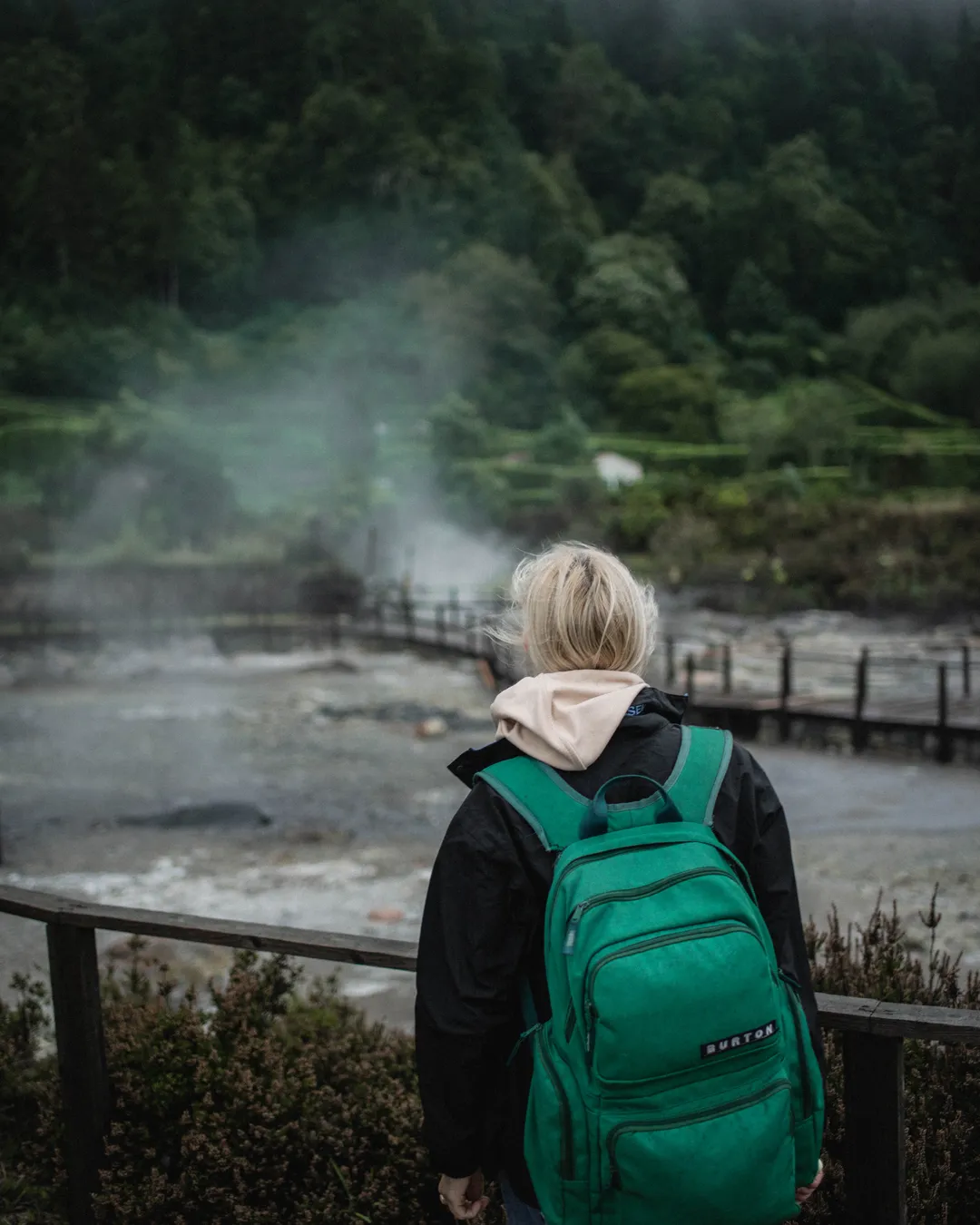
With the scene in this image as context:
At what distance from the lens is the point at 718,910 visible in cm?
119

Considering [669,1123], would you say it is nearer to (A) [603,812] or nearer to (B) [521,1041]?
(B) [521,1041]

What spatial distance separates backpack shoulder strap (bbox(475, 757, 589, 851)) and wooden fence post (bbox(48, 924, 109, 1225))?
1162 mm

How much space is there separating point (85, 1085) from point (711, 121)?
6243cm

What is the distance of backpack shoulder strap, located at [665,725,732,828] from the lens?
50.3 inches

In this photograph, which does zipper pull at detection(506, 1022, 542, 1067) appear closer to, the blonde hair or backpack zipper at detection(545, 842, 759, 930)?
backpack zipper at detection(545, 842, 759, 930)

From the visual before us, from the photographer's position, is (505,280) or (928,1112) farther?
(505,280)

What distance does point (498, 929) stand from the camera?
1249 mm

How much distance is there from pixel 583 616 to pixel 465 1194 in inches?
27.8

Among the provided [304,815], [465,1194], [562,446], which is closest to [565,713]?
[465,1194]

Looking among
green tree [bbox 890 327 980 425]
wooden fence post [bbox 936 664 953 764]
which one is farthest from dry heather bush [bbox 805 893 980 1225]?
green tree [bbox 890 327 980 425]

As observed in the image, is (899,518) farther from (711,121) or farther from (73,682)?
(711,121)

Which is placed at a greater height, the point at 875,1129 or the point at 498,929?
the point at 498,929

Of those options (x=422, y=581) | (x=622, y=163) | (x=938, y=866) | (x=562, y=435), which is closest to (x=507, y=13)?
(x=622, y=163)

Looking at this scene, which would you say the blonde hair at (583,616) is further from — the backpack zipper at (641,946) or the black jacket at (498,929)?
the backpack zipper at (641,946)
